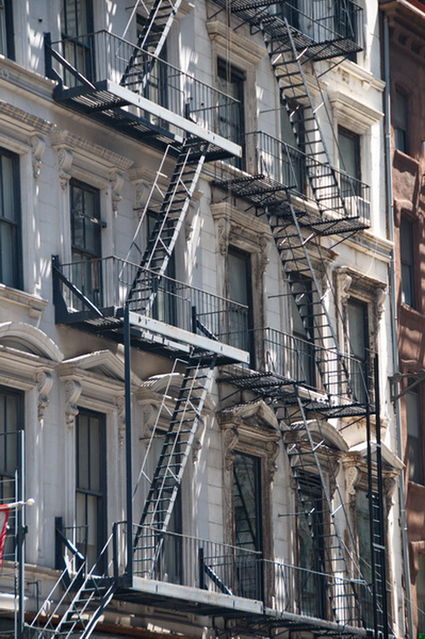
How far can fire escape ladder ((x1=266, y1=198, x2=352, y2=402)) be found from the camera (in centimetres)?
4109

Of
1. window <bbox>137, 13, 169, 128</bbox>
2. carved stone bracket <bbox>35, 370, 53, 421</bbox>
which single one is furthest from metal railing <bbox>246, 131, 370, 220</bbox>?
carved stone bracket <bbox>35, 370, 53, 421</bbox>

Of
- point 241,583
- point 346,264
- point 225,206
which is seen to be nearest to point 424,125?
point 346,264

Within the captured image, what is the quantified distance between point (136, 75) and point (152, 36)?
5.86 ft

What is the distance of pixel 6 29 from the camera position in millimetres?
33969

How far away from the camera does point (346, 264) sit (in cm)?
4397

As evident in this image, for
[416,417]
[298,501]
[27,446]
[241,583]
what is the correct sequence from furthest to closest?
1. [416,417]
2. [298,501]
3. [241,583]
4. [27,446]

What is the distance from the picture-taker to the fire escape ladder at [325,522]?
40.2 m

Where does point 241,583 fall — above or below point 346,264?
below

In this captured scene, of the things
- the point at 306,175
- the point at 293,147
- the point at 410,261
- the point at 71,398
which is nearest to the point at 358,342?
the point at 410,261

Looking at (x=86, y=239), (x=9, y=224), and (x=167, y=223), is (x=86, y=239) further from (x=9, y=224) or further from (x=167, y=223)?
(x=9, y=224)

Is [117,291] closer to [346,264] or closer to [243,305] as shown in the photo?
Result: [243,305]

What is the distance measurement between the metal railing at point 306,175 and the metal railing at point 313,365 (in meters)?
2.91

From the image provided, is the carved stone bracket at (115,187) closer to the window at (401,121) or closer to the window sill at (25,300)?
the window sill at (25,300)

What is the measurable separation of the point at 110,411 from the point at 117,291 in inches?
80.1
